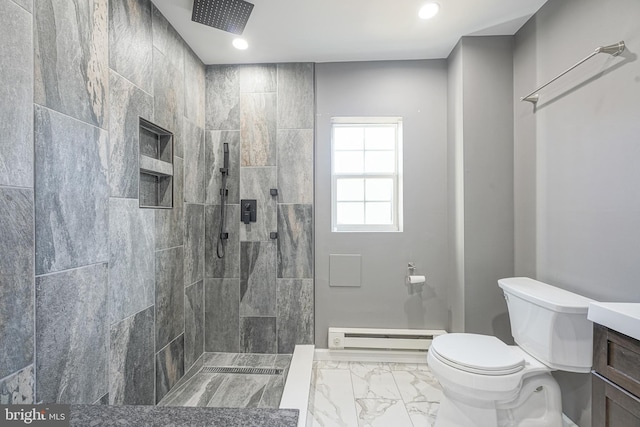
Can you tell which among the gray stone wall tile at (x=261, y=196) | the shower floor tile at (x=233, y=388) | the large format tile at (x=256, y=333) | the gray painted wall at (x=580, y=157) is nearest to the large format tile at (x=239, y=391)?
the shower floor tile at (x=233, y=388)

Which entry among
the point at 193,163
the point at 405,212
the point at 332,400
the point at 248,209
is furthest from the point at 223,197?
the point at 332,400

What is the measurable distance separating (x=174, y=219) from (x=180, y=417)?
5.31 feet

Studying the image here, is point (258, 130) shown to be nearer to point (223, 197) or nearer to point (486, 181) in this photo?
point (223, 197)

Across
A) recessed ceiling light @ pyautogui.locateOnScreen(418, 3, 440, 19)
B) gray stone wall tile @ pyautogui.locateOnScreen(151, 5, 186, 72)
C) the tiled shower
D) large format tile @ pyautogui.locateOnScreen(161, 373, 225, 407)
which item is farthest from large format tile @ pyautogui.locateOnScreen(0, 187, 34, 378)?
recessed ceiling light @ pyautogui.locateOnScreen(418, 3, 440, 19)

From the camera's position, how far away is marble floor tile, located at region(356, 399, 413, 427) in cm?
161

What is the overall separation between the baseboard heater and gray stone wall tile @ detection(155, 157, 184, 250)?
1372 mm

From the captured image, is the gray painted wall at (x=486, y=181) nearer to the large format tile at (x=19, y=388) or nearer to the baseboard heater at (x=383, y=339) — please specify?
the baseboard heater at (x=383, y=339)

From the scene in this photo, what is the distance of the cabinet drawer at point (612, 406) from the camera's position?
850 mm

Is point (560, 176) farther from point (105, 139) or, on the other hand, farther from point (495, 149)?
point (105, 139)

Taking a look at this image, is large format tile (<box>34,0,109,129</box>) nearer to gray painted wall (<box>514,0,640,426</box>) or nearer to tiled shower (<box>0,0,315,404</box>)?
tiled shower (<box>0,0,315,404</box>)

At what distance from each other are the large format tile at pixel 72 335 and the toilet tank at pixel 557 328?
2100mm

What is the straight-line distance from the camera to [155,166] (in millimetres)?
1728

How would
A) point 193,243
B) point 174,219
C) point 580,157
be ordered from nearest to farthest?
point 580,157 < point 174,219 < point 193,243

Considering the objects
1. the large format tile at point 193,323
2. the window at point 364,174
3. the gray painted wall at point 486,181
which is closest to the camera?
the gray painted wall at point 486,181
